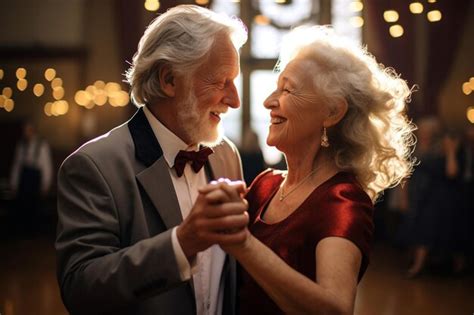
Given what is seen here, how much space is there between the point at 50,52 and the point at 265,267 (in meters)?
10.8

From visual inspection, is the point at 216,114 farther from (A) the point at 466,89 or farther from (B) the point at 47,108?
(B) the point at 47,108

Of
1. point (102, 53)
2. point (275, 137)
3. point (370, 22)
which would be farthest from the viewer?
point (102, 53)

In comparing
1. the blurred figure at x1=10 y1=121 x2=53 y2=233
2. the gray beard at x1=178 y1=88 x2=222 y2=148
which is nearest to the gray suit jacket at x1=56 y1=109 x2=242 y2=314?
the gray beard at x1=178 y1=88 x2=222 y2=148

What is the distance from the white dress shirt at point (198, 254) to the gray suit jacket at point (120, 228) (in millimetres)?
68

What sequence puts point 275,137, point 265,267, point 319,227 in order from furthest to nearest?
point 275,137
point 319,227
point 265,267

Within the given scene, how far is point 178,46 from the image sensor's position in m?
2.31

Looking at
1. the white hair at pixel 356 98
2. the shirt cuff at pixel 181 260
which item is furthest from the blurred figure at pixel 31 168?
the shirt cuff at pixel 181 260

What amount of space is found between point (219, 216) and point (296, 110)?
2.30 ft

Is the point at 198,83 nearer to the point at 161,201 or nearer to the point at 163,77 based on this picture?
the point at 163,77

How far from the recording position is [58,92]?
11.9 meters

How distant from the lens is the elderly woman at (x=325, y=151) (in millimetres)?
2115

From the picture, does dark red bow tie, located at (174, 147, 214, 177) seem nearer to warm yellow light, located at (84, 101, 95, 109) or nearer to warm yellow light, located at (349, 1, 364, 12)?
warm yellow light, located at (349, 1, 364, 12)

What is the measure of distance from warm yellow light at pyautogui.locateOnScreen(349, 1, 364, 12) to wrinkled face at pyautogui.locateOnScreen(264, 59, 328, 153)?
868cm

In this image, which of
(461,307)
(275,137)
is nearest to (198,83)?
(275,137)
